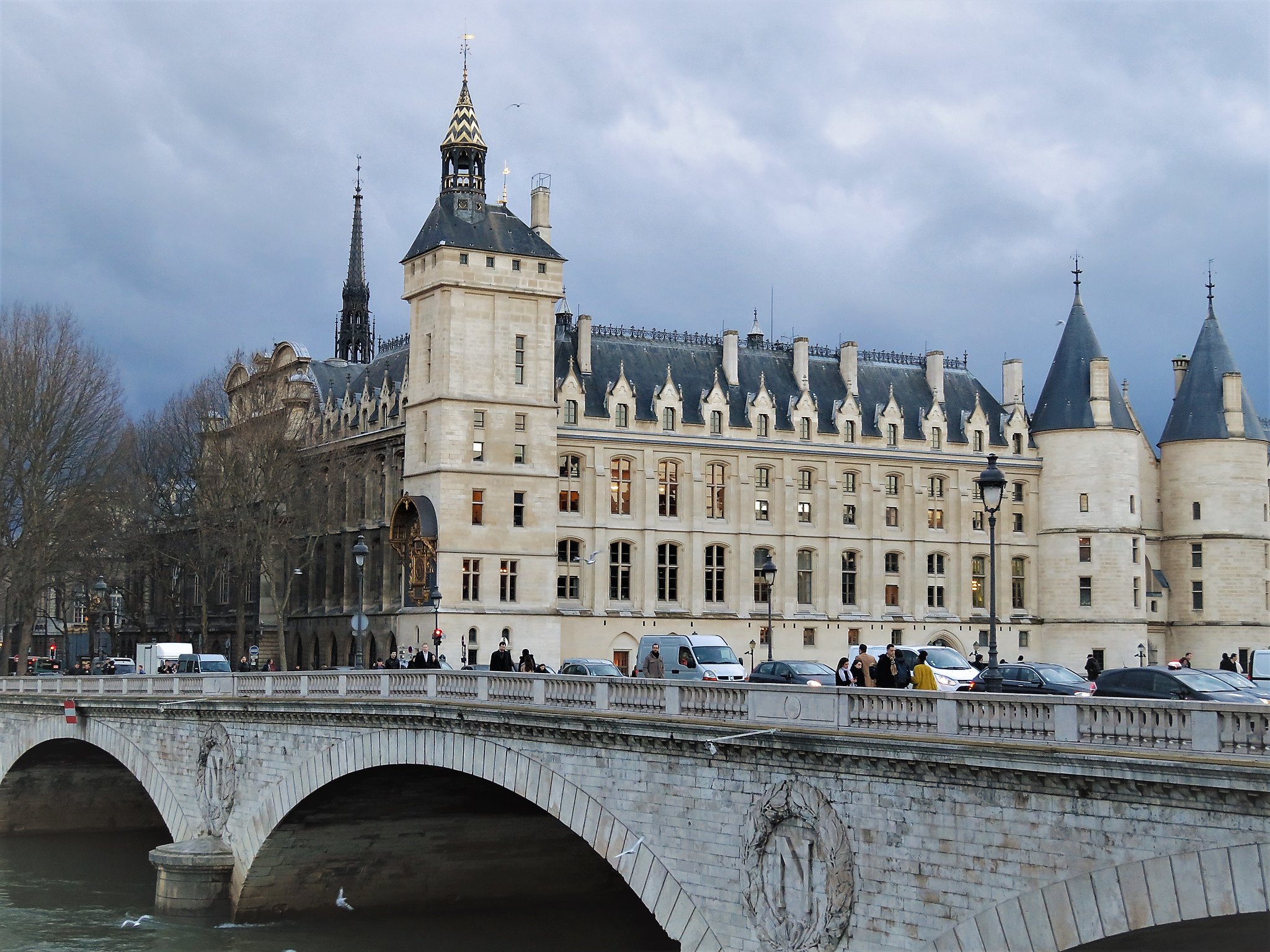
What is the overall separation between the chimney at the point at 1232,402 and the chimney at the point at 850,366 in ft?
65.7

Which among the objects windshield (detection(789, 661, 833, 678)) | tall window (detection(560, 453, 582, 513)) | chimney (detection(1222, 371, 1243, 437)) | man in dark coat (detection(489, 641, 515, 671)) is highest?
chimney (detection(1222, 371, 1243, 437))

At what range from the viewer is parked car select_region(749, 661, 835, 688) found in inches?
1587

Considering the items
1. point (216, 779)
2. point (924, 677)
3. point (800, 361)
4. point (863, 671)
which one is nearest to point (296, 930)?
point (216, 779)

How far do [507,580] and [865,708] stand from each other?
51.9 meters

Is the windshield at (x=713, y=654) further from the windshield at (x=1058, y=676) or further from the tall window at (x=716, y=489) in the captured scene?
the tall window at (x=716, y=489)

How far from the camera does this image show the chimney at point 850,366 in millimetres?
90562

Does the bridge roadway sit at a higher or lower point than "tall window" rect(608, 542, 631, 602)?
lower

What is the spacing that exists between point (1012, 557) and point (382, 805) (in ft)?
188

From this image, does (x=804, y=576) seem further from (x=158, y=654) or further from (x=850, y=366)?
(x=158, y=654)

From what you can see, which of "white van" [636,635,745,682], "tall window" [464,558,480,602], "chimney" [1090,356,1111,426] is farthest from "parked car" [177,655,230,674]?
"chimney" [1090,356,1111,426]

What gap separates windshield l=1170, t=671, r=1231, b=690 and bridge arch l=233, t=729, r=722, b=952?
933 cm

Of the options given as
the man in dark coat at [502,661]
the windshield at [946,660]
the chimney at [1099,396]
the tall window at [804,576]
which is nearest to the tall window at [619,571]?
the tall window at [804,576]

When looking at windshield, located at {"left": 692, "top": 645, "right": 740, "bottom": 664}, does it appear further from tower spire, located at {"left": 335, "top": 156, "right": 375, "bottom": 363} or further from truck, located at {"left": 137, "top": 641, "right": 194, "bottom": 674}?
tower spire, located at {"left": 335, "top": 156, "right": 375, "bottom": 363}

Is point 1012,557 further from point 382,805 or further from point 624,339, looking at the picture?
point 382,805
